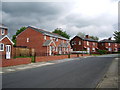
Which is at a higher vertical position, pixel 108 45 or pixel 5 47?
pixel 108 45

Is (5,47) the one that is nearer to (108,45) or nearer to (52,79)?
(52,79)

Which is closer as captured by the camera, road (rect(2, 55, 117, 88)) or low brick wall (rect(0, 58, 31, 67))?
road (rect(2, 55, 117, 88))

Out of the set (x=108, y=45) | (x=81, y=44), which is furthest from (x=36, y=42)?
(x=108, y=45)

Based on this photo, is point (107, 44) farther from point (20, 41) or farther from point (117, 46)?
point (20, 41)

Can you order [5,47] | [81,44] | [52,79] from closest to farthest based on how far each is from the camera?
[52,79]
[5,47]
[81,44]

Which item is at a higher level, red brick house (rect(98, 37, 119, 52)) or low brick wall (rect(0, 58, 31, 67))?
red brick house (rect(98, 37, 119, 52))

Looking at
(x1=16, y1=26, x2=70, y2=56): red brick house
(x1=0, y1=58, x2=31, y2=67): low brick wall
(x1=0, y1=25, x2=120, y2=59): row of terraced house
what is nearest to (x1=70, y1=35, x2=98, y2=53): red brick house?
(x1=0, y1=25, x2=120, y2=59): row of terraced house

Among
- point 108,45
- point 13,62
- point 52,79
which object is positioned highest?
point 108,45

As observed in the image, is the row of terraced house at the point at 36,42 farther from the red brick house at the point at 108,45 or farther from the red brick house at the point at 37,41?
the red brick house at the point at 108,45

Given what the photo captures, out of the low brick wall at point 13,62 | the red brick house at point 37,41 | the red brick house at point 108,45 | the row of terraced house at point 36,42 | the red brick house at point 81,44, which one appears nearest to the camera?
the low brick wall at point 13,62

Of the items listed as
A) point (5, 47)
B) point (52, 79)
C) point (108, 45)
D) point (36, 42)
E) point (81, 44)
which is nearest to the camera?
point (52, 79)

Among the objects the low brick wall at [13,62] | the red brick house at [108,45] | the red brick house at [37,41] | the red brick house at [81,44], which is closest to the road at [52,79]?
the low brick wall at [13,62]

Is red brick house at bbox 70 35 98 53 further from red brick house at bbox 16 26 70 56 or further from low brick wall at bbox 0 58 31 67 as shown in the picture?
low brick wall at bbox 0 58 31 67

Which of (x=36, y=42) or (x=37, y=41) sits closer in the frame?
(x=37, y=41)
